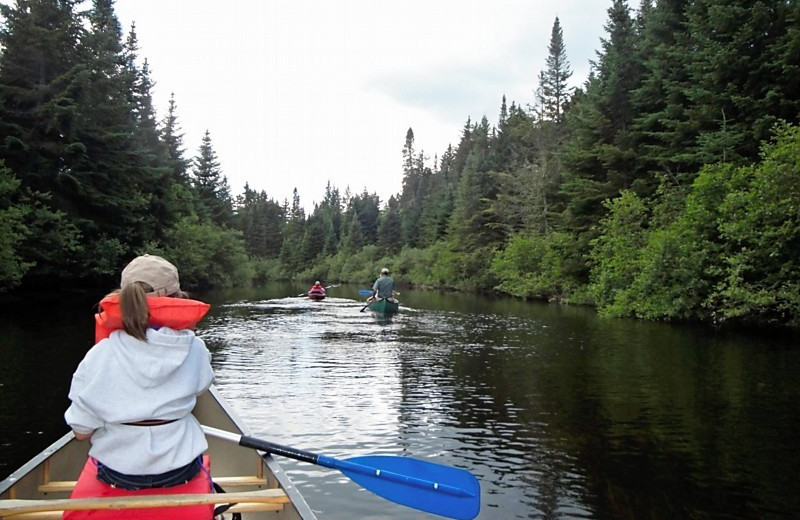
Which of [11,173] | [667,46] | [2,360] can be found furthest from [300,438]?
[667,46]

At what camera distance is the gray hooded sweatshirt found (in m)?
3.04

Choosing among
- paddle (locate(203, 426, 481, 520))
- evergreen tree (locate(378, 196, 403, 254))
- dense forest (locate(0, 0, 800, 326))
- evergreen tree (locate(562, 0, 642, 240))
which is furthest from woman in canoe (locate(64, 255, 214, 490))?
evergreen tree (locate(378, 196, 403, 254))

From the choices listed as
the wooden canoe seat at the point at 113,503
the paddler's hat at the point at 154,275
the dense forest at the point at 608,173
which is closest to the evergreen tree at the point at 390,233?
the dense forest at the point at 608,173

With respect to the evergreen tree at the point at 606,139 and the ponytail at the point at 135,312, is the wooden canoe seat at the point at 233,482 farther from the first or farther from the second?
the evergreen tree at the point at 606,139

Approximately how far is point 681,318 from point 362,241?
77683 mm

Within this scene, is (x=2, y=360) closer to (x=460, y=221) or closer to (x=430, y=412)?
(x=430, y=412)

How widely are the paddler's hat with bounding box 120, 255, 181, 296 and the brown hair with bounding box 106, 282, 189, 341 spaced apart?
0.13 metres

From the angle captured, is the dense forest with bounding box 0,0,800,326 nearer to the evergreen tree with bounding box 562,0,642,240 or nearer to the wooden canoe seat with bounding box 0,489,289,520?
the evergreen tree with bounding box 562,0,642,240

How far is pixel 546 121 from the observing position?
5166cm

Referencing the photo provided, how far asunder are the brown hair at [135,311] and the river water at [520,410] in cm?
322

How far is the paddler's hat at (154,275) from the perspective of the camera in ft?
10.6

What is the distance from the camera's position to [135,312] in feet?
9.90

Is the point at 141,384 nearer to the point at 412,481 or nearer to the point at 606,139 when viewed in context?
the point at 412,481

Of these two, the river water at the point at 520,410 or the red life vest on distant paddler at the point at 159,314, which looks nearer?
the red life vest on distant paddler at the point at 159,314
